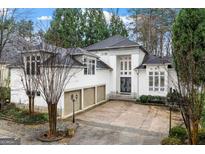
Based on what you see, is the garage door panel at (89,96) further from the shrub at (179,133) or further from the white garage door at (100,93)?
the shrub at (179,133)

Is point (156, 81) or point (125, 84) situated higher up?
point (156, 81)

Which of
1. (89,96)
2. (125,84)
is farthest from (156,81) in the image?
(89,96)

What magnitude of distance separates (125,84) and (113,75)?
3.38 ft

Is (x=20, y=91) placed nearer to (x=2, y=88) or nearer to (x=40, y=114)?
(x=2, y=88)

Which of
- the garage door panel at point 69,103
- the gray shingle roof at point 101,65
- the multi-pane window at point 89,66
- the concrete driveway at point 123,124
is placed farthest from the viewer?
the gray shingle roof at point 101,65

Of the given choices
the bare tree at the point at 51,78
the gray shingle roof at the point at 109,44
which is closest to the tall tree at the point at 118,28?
the gray shingle roof at the point at 109,44

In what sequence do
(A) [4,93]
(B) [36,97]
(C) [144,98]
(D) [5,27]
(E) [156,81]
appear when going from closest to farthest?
(D) [5,27] < (B) [36,97] < (A) [4,93] < (C) [144,98] < (E) [156,81]

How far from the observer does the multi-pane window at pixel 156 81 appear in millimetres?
14039

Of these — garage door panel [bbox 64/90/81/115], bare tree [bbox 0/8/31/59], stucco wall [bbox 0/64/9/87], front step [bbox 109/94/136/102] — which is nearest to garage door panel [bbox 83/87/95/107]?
garage door panel [bbox 64/90/81/115]

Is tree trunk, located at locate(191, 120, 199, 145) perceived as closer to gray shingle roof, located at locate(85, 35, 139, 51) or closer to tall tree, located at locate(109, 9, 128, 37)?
tall tree, located at locate(109, 9, 128, 37)

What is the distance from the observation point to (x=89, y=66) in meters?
12.8

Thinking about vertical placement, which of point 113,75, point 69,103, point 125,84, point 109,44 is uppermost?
point 109,44

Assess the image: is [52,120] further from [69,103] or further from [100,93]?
[100,93]

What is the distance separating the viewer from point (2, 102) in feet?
35.0
